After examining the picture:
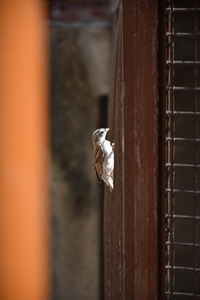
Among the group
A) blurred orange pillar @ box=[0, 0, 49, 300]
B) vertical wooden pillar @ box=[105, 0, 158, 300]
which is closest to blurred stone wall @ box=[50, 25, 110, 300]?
blurred orange pillar @ box=[0, 0, 49, 300]

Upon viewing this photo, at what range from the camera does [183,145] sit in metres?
2.87

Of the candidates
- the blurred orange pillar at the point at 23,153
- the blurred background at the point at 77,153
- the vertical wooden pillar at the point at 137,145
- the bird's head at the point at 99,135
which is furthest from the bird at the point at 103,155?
the blurred orange pillar at the point at 23,153

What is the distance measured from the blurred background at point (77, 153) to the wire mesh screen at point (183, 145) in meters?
1.12

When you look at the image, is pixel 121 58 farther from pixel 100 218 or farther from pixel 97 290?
pixel 97 290

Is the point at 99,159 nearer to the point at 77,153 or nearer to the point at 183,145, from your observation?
the point at 183,145

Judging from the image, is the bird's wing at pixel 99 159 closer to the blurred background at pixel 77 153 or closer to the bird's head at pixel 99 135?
the bird's head at pixel 99 135

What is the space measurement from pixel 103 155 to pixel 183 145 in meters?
0.29

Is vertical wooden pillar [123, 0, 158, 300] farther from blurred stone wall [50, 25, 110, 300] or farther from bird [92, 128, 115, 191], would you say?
blurred stone wall [50, 25, 110, 300]

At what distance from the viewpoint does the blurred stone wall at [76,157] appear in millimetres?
4191

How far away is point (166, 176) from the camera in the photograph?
227 cm

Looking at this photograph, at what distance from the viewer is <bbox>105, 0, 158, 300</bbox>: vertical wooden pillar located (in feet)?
7.14

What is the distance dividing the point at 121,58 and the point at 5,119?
95.4 inches

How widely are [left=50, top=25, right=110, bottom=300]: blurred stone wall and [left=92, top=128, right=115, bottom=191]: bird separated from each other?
43.2 inches

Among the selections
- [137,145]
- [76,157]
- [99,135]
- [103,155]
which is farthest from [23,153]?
[137,145]
